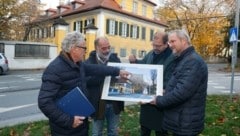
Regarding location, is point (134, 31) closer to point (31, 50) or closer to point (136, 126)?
point (31, 50)

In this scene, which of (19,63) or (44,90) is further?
(19,63)

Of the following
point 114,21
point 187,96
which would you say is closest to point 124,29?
point 114,21

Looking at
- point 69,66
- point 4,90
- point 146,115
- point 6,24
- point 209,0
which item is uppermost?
point 209,0

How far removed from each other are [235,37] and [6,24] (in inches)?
1231

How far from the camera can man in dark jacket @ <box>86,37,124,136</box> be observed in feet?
17.7

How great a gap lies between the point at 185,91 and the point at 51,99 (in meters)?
1.47

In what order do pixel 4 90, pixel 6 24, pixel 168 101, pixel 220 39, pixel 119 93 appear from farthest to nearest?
pixel 220 39, pixel 6 24, pixel 4 90, pixel 119 93, pixel 168 101

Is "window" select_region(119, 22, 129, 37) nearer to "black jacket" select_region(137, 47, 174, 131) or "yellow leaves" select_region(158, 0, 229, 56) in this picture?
"yellow leaves" select_region(158, 0, 229, 56)

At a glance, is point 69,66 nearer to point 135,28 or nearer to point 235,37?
point 235,37

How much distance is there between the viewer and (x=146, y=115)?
17.9ft

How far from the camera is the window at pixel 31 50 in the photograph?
32688 millimetres

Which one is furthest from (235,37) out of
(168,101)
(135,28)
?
(135,28)

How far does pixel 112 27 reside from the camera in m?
47.9

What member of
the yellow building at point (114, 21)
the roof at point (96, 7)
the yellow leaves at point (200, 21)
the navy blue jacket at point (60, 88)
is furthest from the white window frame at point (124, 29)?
the navy blue jacket at point (60, 88)
